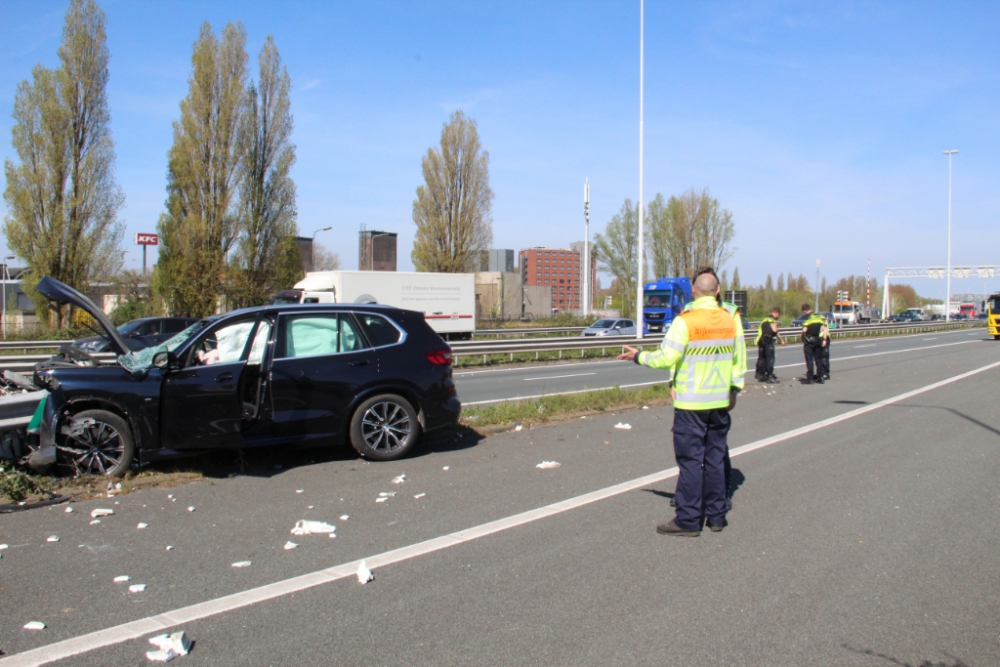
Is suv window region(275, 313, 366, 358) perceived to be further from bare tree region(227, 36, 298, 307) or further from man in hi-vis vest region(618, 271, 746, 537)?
bare tree region(227, 36, 298, 307)

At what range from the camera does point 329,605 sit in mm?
4023

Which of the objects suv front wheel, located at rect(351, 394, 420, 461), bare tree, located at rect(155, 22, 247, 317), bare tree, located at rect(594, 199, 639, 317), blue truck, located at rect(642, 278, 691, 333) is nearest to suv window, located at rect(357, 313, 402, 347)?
suv front wheel, located at rect(351, 394, 420, 461)

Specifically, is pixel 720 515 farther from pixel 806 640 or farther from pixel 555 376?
pixel 555 376

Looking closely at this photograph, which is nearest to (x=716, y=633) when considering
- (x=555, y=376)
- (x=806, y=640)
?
(x=806, y=640)

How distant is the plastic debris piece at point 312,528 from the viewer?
5.30m

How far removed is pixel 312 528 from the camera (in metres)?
5.34

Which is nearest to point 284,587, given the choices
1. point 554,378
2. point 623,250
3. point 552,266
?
point 554,378

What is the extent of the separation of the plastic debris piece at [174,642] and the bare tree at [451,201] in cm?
4695

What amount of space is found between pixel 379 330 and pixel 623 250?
58.8 m

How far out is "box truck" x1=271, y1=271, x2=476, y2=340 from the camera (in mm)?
29719

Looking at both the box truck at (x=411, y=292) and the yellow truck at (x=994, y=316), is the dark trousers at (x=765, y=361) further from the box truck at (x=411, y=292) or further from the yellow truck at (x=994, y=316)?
the yellow truck at (x=994, y=316)

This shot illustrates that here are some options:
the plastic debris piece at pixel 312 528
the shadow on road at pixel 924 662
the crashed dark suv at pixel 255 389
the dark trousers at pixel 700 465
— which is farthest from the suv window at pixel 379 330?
the shadow on road at pixel 924 662

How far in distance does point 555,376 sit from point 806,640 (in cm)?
1569

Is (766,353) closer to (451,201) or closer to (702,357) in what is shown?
(702,357)
